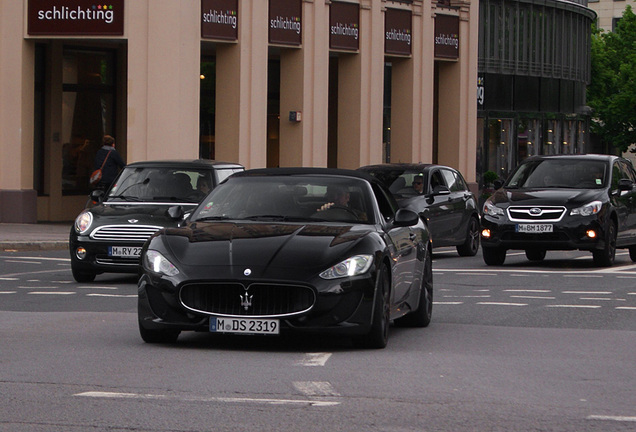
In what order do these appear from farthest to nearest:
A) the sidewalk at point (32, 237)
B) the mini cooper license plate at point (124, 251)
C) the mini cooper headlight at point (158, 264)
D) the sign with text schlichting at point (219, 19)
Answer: the sign with text schlichting at point (219, 19)
the sidewalk at point (32, 237)
the mini cooper license plate at point (124, 251)
the mini cooper headlight at point (158, 264)

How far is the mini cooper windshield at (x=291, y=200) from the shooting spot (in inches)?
441

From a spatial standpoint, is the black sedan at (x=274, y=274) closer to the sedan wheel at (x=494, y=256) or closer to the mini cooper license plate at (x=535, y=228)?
the mini cooper license plate at (x=535, y=228)

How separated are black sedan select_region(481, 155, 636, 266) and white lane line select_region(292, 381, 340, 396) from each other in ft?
40.4

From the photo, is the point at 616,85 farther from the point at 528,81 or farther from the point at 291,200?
the point at 291,200

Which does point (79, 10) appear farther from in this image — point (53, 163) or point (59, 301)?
point (59, 301)

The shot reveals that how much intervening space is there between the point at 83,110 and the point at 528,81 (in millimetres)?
28261

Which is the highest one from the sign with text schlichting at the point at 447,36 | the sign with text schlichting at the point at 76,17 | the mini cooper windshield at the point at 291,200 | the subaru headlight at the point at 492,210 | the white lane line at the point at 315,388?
the sign with text schlichting at the point at 447,36

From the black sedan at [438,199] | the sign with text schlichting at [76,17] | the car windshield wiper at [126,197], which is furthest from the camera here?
the sign with text schlichting at [76,17]

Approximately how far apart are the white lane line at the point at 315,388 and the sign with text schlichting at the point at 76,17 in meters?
22.0

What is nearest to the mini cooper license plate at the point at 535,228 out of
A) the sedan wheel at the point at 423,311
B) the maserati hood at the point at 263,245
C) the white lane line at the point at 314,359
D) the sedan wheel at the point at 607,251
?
the sedan wheel at the point at 607,251

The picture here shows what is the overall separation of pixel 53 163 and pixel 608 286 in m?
17.6

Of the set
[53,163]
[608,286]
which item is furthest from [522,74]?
[608,286]

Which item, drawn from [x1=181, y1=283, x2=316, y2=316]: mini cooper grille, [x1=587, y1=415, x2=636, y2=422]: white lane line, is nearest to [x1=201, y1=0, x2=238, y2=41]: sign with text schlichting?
[x1=181, y1=283, x2=316, y2=316]: mini cooper grille

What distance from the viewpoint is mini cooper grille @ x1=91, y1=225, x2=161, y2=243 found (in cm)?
1684
